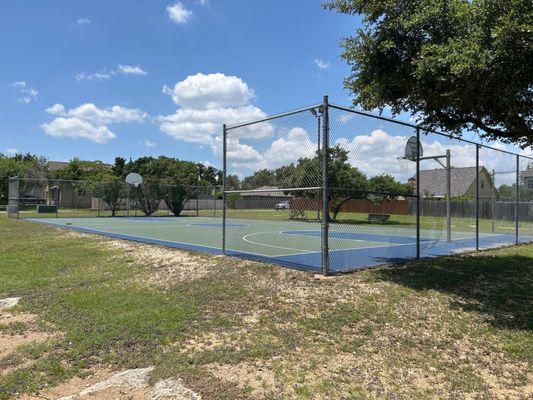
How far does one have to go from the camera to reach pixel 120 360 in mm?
4117

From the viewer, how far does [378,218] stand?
39.0ft

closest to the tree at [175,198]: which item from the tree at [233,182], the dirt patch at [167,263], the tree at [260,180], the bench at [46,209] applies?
the bench at [46,209]

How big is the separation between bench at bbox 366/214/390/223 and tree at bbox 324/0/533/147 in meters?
2.96

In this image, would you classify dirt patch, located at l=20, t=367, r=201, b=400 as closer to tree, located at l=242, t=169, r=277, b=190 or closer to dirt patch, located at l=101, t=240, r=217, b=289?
dirt patch, located at l=101, t=240, r=217, b=289

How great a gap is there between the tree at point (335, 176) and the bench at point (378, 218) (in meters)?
1.84

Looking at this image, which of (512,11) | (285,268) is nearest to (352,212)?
(285,268)

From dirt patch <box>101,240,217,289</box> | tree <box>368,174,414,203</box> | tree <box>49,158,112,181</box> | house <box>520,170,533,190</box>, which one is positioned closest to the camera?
dirt patch <box>101,240,217,289</box>

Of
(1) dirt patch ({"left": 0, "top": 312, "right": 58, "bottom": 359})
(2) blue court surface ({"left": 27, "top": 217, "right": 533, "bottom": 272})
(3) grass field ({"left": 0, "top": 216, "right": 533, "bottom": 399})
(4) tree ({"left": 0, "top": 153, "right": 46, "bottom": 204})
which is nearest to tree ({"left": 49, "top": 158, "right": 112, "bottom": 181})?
(4) tree ({"left": 0, "top": 153, "right": 46, "bottom": 204})

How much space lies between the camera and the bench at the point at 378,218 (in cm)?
1109

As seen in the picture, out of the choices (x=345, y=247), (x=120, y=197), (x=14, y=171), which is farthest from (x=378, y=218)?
(x=14, y=171)

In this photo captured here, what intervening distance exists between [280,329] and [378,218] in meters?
7.52

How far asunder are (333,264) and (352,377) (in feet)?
16.1

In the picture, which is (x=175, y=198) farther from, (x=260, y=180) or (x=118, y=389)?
(x=118, y=389)

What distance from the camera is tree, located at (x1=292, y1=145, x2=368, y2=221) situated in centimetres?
773
